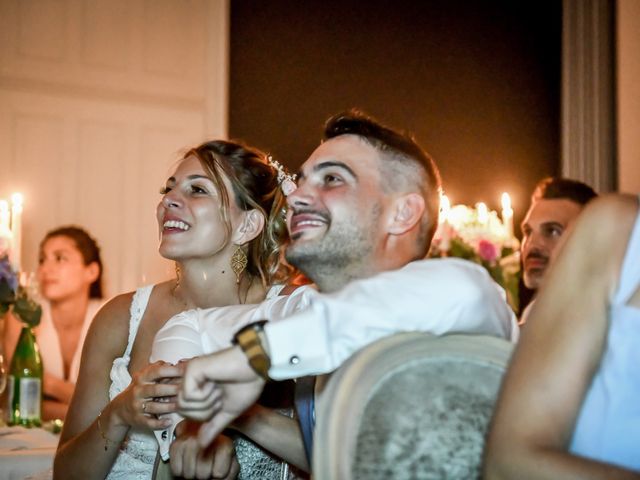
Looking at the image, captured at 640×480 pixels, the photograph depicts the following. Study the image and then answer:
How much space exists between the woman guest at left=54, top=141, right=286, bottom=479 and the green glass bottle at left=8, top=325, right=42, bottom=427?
1.95ft

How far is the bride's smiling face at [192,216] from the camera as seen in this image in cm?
259

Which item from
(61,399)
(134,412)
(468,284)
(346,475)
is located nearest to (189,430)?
(134,412)

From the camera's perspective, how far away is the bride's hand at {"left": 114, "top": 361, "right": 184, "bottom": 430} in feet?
5.41

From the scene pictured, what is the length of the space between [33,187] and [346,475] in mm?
4057

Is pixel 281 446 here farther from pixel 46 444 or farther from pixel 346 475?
pixel 46 444

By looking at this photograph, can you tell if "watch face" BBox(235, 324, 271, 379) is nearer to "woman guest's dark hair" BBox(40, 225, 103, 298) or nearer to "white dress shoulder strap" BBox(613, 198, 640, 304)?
"white dress shoulder strap" BBox(613, 198, 640, 304)

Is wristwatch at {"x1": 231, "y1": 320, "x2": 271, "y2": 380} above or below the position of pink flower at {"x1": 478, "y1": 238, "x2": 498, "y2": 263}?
below

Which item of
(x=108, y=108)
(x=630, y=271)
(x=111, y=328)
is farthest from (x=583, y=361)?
(x=108, y=108)

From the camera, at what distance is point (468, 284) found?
4.52ft

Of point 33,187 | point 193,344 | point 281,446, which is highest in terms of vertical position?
point 33,187

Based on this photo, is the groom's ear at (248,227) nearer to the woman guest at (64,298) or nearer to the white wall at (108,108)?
the woman guest at (64,298)

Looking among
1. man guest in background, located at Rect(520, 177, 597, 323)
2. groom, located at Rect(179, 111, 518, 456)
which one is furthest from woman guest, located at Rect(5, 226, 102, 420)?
groom, located at Rect(179, 111, 518, 456)

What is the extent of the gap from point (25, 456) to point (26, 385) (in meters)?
0.56

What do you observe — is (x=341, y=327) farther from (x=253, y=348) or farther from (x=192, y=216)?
(x=192, y=216)
